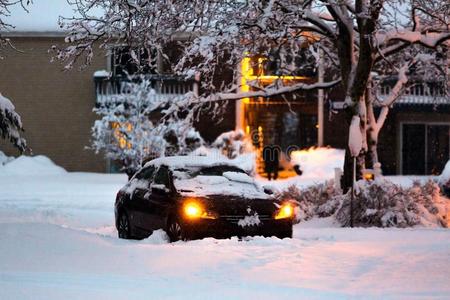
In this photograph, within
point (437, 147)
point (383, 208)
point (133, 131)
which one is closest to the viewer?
point (383, 208)

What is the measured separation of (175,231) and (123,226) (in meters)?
2.17

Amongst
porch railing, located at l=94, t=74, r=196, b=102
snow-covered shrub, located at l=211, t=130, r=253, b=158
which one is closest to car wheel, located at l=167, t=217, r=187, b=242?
snow-covered shrub, located at l=211, t=130, r=253, b=158

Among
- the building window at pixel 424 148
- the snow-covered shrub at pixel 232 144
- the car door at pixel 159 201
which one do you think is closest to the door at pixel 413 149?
the building window at pixel 424 148

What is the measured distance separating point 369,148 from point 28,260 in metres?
11.6

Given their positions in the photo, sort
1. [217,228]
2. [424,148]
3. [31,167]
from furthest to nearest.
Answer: [424,148]
[31,167]
[217,228]

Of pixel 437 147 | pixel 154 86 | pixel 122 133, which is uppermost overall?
pixel 154 86

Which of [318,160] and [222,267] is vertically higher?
[318,160]

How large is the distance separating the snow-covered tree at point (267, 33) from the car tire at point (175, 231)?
284 cm

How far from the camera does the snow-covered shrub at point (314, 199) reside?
15.7 metres

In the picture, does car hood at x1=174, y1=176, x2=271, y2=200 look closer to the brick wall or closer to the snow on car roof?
the snow on car roof

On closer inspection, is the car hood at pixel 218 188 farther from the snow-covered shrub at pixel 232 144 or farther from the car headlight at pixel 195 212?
the snow-covered shrub at pixel 232 144

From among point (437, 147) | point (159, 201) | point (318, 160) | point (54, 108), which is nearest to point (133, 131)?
point (54, 108)

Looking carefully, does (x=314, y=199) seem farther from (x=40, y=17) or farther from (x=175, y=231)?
(x=40, y=17)

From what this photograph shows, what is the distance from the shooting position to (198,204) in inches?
416
